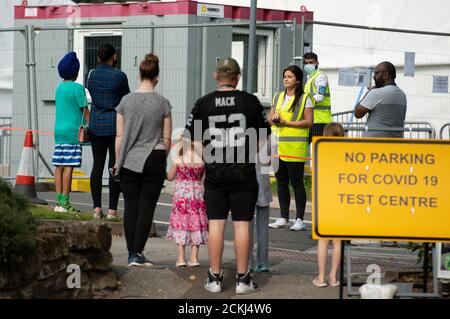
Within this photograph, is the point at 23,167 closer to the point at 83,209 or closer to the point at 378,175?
the point at 83,209

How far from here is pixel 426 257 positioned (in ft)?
29.8

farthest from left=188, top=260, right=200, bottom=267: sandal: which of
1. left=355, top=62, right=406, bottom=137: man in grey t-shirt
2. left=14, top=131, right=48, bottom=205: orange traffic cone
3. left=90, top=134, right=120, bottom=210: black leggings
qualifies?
left=14, top=131, right=48, bottom=205: orange traffic cone

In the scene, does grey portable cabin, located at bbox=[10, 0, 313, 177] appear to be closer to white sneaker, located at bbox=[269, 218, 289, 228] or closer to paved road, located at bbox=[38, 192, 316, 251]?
paved road, located at bbox=[38, 192, 316, 251]

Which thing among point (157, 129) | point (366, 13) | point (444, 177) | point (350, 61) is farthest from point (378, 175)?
point (366, 13)

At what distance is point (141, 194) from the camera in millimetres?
A: 10133

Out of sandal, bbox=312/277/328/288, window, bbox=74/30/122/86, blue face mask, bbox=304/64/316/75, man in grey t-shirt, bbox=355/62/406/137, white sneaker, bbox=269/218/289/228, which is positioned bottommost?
white sneaker, bbox=269/218/289/228

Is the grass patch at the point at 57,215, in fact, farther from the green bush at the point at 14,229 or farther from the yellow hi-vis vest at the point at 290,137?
the yellow hi-vis vest at the point at 290,137

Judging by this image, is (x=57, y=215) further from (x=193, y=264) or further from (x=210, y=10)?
(x=210, y=10)

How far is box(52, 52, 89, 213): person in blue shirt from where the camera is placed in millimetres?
13180

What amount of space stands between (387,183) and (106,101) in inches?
181

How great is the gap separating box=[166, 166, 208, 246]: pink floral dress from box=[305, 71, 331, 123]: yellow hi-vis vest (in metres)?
4.36

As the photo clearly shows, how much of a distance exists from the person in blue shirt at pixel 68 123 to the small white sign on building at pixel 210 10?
586 cm

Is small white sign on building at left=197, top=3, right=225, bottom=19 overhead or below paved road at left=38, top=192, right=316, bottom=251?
overhead
